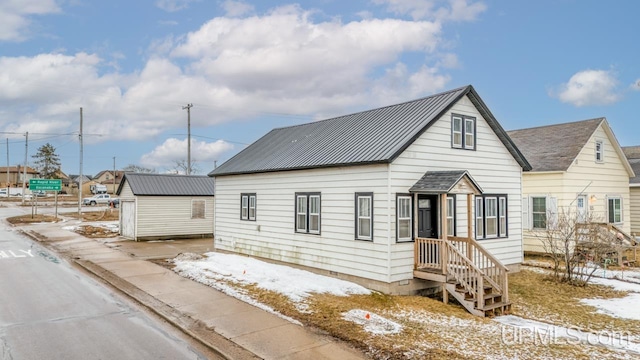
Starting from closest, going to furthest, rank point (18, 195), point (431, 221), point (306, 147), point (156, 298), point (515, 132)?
point (156, 298), point (431, 221), point (306, 147), point (515, 132), point (18, 195)

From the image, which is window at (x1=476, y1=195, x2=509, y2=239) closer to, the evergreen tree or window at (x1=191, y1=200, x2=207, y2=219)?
window at (x1=191, y1=200, x2=207, y2=219)

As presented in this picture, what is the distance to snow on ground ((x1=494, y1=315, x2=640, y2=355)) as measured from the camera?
8070mm

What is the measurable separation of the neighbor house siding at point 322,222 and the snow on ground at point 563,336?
143 inches

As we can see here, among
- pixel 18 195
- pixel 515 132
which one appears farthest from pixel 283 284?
pixel 18 195

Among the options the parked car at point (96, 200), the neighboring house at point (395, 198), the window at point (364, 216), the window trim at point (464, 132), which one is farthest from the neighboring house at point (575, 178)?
the parked car at point (96, 200)

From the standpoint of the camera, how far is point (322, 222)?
1359 centimetres

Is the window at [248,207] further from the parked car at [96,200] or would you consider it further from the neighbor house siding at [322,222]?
the parked car at [96,200]

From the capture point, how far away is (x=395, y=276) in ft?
38.0

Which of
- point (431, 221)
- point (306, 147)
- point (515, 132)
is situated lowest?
point (431, 221)

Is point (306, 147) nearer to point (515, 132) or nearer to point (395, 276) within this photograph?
point (395, 276)

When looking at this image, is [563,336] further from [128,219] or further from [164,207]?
[128,219]

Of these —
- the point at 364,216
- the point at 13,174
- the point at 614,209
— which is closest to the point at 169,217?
the point at 364,216

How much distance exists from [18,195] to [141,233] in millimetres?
83129

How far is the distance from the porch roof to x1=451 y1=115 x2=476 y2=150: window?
1.92 meters
